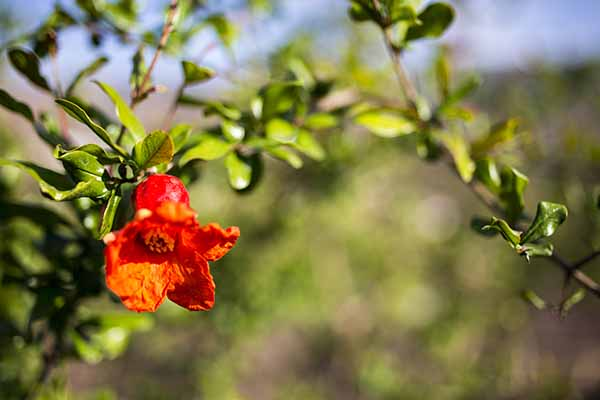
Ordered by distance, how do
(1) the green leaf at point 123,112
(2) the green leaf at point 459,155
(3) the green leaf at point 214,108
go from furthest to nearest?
(2) the green leaf at point 459,155
(3) the green leaf at point 214,108
(1) the green leaf at point 123,112

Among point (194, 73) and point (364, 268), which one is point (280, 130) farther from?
point (364, 268)

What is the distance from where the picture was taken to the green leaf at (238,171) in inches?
28.3

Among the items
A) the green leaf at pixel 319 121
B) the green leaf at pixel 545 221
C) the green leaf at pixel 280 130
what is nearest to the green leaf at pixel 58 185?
the green leaf at pixel 280 130

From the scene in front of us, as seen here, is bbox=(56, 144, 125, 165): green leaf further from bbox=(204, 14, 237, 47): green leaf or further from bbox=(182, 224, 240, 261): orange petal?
bbox=(204, 14, 237, 47): green leaf

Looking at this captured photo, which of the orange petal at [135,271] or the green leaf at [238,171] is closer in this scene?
Result: the orange petal at [135,271]

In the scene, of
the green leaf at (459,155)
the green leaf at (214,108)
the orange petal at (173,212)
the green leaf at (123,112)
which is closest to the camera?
the orange petal at (173,212)

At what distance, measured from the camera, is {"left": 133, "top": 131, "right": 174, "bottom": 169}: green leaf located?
0.57 metres

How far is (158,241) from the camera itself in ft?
2.15

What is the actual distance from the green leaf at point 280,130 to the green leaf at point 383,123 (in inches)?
6.0

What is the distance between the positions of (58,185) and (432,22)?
2.03ft

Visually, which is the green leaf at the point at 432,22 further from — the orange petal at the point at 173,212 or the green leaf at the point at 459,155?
the orange petal at the point at 173,212

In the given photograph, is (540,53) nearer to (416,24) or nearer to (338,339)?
(416,24)

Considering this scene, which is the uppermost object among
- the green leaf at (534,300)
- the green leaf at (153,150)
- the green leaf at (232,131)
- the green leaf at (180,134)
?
the green leaf at (153,150)

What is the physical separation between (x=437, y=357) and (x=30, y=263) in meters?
2.22
